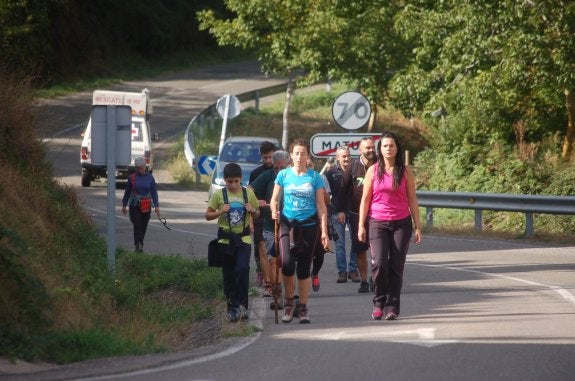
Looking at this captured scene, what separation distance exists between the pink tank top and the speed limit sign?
8746 millimetres

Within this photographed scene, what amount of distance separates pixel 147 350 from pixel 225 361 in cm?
88

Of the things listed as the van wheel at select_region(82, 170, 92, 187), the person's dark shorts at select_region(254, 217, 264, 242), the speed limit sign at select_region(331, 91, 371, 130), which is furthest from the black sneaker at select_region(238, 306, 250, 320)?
the van wheel at select_region(82, 170, 92, 187)

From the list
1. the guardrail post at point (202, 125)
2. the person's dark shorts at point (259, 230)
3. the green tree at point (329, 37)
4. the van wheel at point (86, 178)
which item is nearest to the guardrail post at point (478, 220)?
the person's dark shorts at point (259, 230)

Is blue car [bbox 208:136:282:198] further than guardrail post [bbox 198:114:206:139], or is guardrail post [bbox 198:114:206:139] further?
guardrail post [bbox 198:114:206:139]

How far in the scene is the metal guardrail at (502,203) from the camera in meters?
21.1

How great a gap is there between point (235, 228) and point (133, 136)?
2249cm

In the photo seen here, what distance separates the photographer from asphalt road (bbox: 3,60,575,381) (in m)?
9.27

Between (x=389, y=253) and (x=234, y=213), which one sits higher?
(x=234, y=213)

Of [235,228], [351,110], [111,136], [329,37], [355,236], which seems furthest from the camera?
[329,37]

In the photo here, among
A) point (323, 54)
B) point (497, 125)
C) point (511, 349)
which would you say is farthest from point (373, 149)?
point (323, 54)

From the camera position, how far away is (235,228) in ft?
41.1

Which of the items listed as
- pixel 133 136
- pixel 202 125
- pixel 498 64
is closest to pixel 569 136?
pixel 498 64

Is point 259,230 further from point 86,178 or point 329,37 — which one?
point 329,37

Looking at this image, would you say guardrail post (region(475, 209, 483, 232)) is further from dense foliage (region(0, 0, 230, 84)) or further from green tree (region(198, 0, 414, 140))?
dense foliage (region(0, 0, 230, 84))
